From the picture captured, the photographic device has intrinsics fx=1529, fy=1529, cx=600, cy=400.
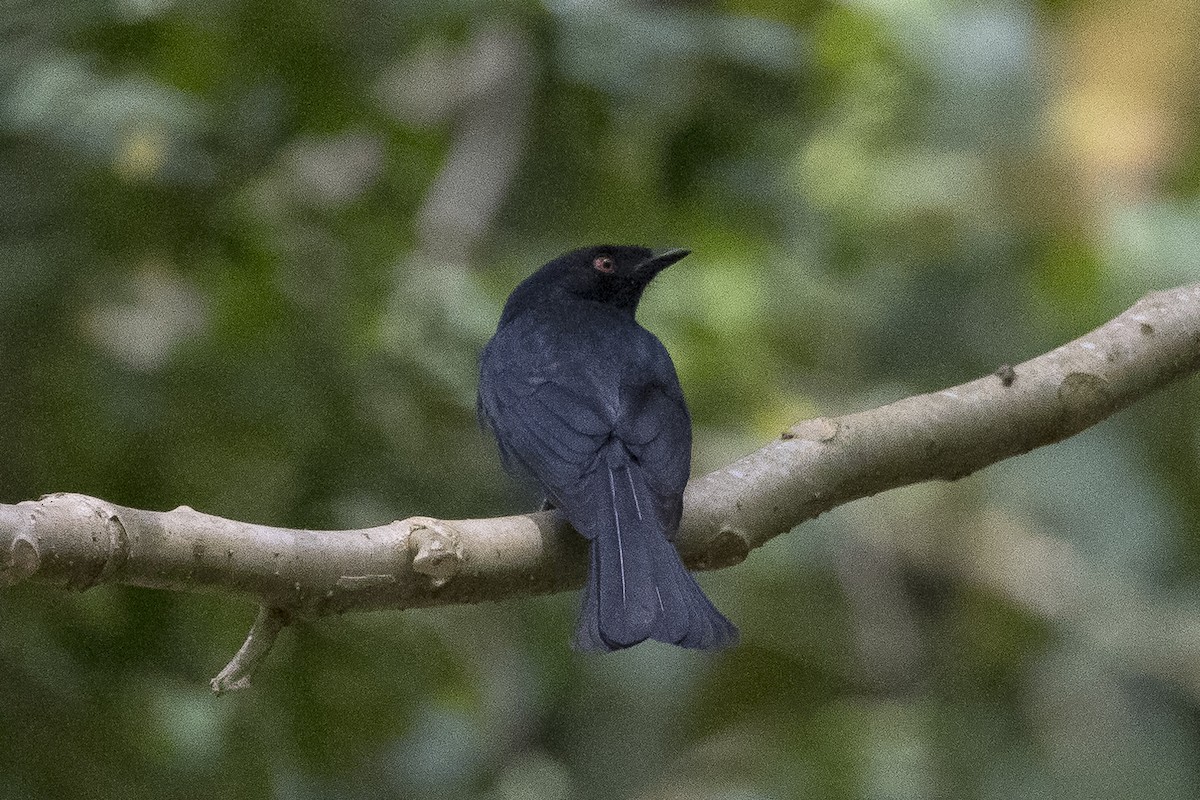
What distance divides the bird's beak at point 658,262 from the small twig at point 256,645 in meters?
2.19

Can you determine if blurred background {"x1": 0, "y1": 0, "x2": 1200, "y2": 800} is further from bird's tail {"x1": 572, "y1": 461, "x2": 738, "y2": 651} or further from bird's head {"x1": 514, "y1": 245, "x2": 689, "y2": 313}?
bird's tail {"x1": 572, "y1": 461, "x2": 738, "y2": 651}

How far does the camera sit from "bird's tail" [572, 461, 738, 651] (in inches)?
109

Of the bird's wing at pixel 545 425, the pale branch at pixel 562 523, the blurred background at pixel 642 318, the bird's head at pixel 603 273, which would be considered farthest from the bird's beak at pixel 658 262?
the pale branch at pixel 562 523

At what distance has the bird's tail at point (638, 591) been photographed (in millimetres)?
2766

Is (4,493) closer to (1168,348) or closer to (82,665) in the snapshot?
(82,665)

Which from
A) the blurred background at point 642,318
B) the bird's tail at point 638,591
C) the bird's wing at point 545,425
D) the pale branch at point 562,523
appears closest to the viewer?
the pale branch at point 562,523

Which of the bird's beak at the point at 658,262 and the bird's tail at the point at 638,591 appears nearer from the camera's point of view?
the bird's tail at the point at 638,591

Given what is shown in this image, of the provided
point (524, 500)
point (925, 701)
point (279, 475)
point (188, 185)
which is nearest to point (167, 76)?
point (188, 185)

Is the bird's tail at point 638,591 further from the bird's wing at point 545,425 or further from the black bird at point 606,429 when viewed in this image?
the bird's wing at point 545,425

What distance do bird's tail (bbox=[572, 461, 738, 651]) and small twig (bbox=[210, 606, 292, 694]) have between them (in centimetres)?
55

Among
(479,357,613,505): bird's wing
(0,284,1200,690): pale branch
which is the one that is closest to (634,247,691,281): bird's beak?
(479,357,613,505): bird's wing

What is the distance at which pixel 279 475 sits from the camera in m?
4.12

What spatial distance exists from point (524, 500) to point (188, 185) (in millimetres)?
1227

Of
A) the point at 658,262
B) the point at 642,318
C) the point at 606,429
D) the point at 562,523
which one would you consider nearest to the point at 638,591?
the point at 562,523
